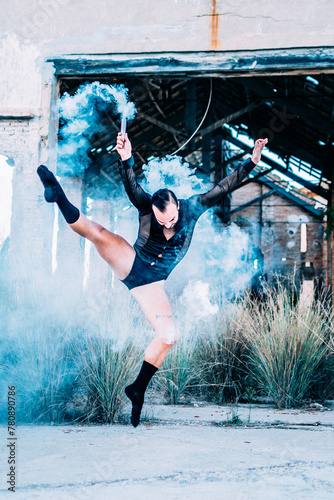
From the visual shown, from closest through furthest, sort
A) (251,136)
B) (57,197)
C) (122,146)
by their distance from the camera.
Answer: (122,146)
(57,197)
(251,136)

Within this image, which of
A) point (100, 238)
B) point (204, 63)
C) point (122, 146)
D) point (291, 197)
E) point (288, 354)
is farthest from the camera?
point (291, 197)

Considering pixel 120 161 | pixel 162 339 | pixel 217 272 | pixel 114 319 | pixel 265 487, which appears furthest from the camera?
pixel 217 272

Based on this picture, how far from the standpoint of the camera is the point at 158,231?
3.57 m

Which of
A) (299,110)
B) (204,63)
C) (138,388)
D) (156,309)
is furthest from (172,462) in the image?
(299,110)

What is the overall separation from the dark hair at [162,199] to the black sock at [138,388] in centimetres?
113

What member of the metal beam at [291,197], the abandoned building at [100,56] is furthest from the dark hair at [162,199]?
the metal beam at [291,197]

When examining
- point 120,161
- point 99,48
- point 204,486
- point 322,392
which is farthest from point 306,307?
point 99,48

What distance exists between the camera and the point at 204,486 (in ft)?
7.87

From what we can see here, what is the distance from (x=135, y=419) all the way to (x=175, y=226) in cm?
140

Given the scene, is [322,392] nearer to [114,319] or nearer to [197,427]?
[197,427]

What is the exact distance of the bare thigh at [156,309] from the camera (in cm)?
374

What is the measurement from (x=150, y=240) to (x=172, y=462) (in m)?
1.48

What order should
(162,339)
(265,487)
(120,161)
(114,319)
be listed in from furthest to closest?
1. (114,319)
2. (162,339)
3. (120,161)
4. (265,487)

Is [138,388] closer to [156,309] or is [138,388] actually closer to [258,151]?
[156,309]
